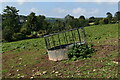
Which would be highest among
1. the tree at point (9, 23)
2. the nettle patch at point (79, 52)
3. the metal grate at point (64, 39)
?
the tree at point (9, 23)

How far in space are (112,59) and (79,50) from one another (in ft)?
6.10

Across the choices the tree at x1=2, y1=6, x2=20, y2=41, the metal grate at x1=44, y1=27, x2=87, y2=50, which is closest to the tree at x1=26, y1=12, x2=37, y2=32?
the tree at x1=2, y1=6, x2=20, y2=41

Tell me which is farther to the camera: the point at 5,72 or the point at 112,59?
the point at 5,72

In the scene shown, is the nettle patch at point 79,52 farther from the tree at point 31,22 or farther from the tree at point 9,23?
the tree at point 31,22

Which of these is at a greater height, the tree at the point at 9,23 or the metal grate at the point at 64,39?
the tree at the point at 9,23

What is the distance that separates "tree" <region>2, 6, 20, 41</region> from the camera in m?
33.2

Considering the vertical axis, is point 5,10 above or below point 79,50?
above

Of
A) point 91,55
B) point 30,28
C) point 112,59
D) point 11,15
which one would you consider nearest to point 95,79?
point 112,59

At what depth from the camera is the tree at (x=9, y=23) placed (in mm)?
33250

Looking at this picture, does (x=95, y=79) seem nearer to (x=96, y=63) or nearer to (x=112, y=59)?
(x=96, y=63)

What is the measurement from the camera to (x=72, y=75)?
5.75 metres

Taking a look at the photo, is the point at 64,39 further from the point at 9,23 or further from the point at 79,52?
the point at 9,23

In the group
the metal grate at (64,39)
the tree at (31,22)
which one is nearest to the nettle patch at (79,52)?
the metal grate at (64,39)

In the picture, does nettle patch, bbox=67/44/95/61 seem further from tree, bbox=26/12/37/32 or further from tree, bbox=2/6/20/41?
tree, bbox=26/12/37/32
